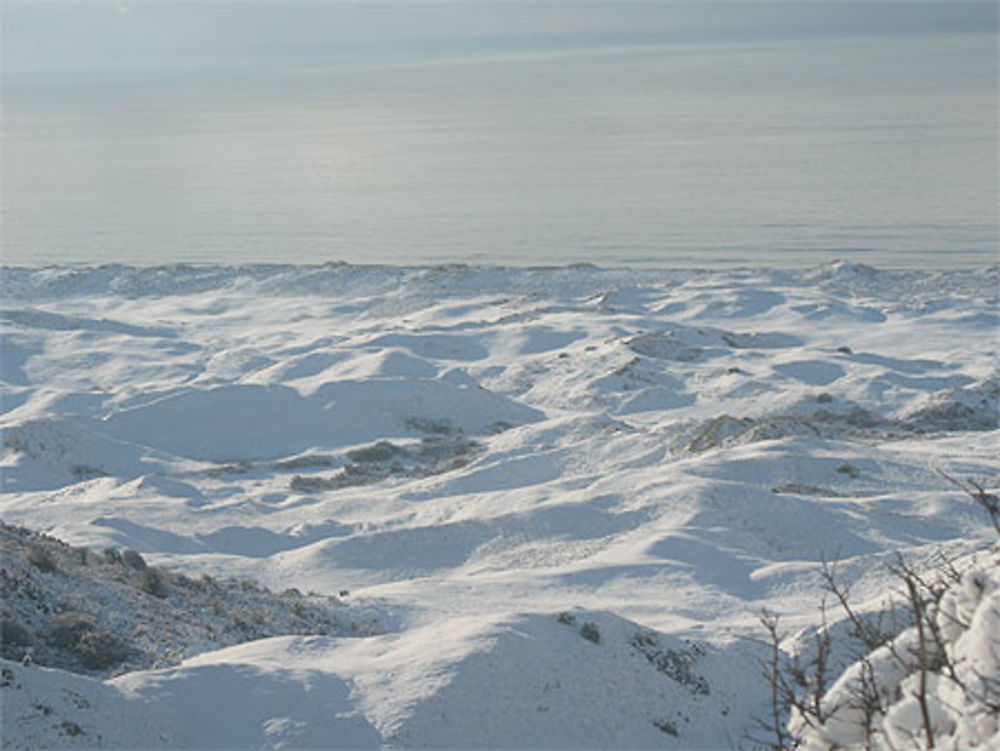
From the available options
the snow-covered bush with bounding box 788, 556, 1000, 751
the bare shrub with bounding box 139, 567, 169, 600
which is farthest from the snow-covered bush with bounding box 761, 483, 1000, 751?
the bare shrub with bounding box 139, 567, 169, 600

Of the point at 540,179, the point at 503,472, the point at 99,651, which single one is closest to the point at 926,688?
the point at 99,651

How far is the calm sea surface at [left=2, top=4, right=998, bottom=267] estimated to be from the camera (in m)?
66.3

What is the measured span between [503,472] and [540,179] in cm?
6463

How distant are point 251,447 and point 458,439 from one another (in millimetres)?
4990

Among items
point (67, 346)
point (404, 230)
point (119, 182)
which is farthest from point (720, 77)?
point (67, 346)

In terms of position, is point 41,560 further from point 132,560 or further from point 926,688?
point 926,688

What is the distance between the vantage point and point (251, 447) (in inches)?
1248

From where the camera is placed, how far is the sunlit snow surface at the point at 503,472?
12.8 metres

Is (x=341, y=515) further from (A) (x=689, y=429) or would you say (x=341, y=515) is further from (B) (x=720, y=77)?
(B) (x=720, y=77)

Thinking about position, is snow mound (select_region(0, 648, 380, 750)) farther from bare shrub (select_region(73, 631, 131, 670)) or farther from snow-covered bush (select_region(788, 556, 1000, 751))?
snow-covered bush (select_region(788, 556, 1000, 751))

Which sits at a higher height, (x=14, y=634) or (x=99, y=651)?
(x=14, y=634)

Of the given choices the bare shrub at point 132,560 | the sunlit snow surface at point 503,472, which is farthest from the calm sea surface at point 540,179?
the bare shrub at point 132,560

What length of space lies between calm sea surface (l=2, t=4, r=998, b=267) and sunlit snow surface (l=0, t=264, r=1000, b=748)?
13.4m

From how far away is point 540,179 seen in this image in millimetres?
89750
